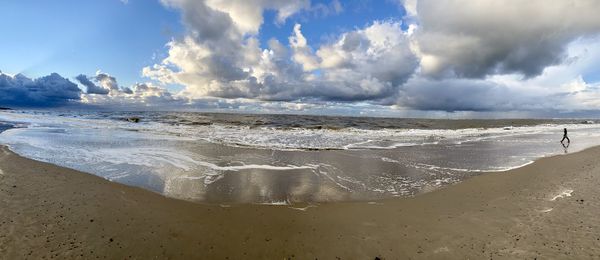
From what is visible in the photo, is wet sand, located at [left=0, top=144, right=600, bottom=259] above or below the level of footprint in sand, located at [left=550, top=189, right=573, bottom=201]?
below

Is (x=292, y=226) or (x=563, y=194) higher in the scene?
(x=563, y=194)

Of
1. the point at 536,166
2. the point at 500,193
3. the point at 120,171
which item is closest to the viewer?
the point at 500,193

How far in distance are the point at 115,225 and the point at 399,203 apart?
7.01 meters

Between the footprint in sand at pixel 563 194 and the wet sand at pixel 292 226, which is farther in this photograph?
the footprint in sand at pixel 563 194

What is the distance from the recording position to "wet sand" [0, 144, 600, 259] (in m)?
5.66

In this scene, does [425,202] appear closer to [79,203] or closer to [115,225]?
[115,225]

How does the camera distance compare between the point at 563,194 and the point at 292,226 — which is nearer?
the point at 292,226

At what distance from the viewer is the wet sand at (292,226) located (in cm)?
566

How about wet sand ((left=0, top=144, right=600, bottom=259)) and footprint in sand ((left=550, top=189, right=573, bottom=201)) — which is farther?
footprint in sand ((left=550, top=189, right=573, bottom=201))

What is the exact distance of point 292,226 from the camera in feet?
22.3

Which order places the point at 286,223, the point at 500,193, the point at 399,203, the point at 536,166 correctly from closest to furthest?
the point at 286,223 → the point at 399,203 → the point at 500,193 → the point at 536,166

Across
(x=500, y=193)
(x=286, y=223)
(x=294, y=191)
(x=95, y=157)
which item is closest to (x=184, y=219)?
(x=286, y=223)

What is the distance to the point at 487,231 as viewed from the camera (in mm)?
6582

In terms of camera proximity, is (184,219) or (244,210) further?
(244,210)
